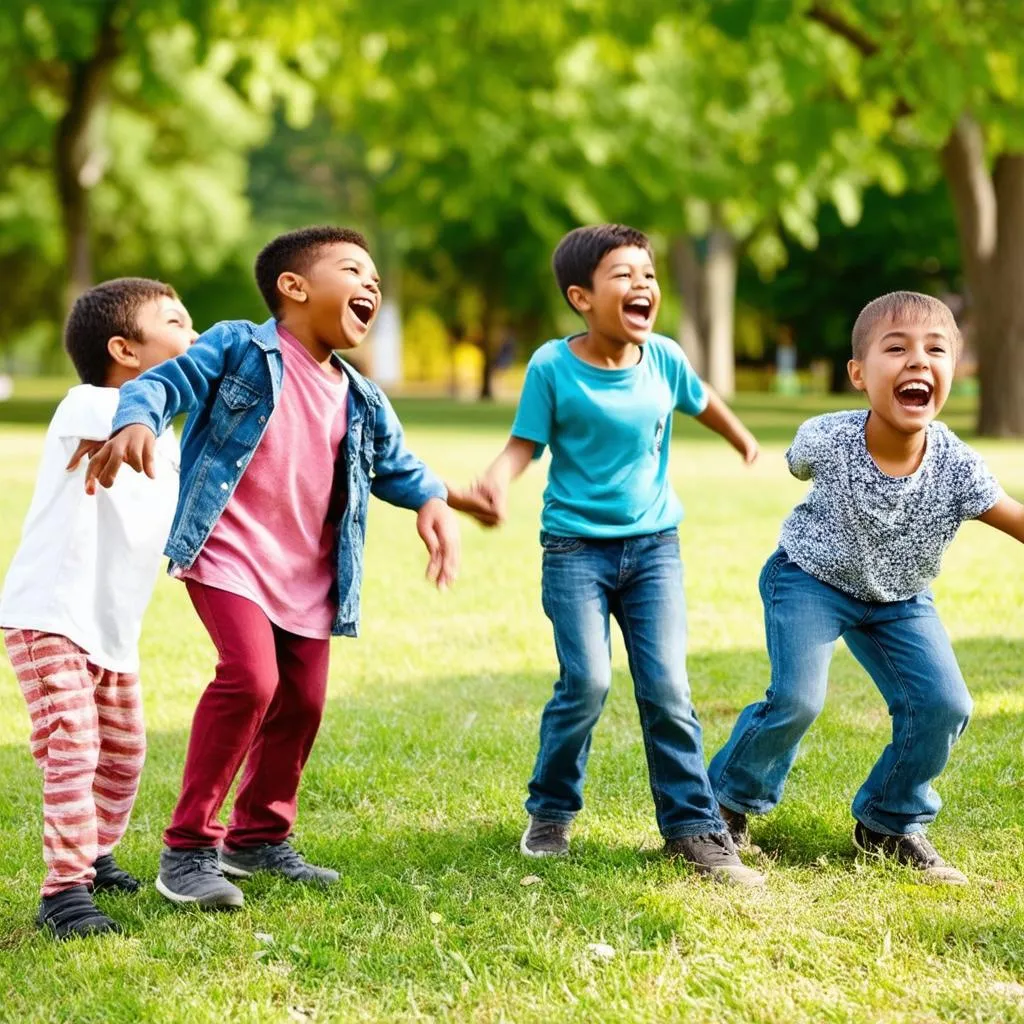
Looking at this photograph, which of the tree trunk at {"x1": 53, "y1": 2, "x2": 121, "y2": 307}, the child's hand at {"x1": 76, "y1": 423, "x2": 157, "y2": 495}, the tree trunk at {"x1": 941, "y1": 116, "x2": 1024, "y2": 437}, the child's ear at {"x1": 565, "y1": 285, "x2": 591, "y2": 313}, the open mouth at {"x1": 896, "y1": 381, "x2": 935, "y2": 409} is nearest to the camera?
the child's hand at {"x1": 76, "y1": 423, "x2": 157, "y2": 495}

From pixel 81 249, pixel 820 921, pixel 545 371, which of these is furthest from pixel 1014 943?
pixel 81 249

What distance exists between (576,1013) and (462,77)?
23683mm

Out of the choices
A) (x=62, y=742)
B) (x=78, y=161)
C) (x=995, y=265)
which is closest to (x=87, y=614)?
(x=62, y=742)

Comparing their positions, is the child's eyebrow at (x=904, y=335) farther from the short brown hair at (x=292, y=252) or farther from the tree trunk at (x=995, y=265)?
the tree trunk at (x=995, y=265)

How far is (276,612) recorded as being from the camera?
4191 millimetres

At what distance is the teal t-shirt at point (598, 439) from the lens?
450cm

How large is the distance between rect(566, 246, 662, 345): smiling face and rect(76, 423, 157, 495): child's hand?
1.39 meters

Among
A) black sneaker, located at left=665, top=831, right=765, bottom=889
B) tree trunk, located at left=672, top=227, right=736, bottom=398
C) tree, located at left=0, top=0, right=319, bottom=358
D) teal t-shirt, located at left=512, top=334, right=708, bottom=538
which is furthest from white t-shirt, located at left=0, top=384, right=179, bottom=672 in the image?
tree trunk, located at left=672, top=227, right=736, bottom=398

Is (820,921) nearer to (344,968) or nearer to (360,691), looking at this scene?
(344,968)

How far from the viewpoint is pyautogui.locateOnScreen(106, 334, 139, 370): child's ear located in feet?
14.3

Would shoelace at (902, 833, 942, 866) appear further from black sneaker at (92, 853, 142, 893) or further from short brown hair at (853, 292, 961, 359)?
black sneaker at (92, 853, 142, 893)

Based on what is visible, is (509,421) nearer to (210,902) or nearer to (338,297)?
(338,297)

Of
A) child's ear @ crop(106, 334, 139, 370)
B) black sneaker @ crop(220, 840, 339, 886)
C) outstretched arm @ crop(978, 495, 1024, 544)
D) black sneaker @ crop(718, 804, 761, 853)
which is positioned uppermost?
child's ear @ crop(106, 334, 139, 370)

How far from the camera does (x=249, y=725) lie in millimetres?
4133
